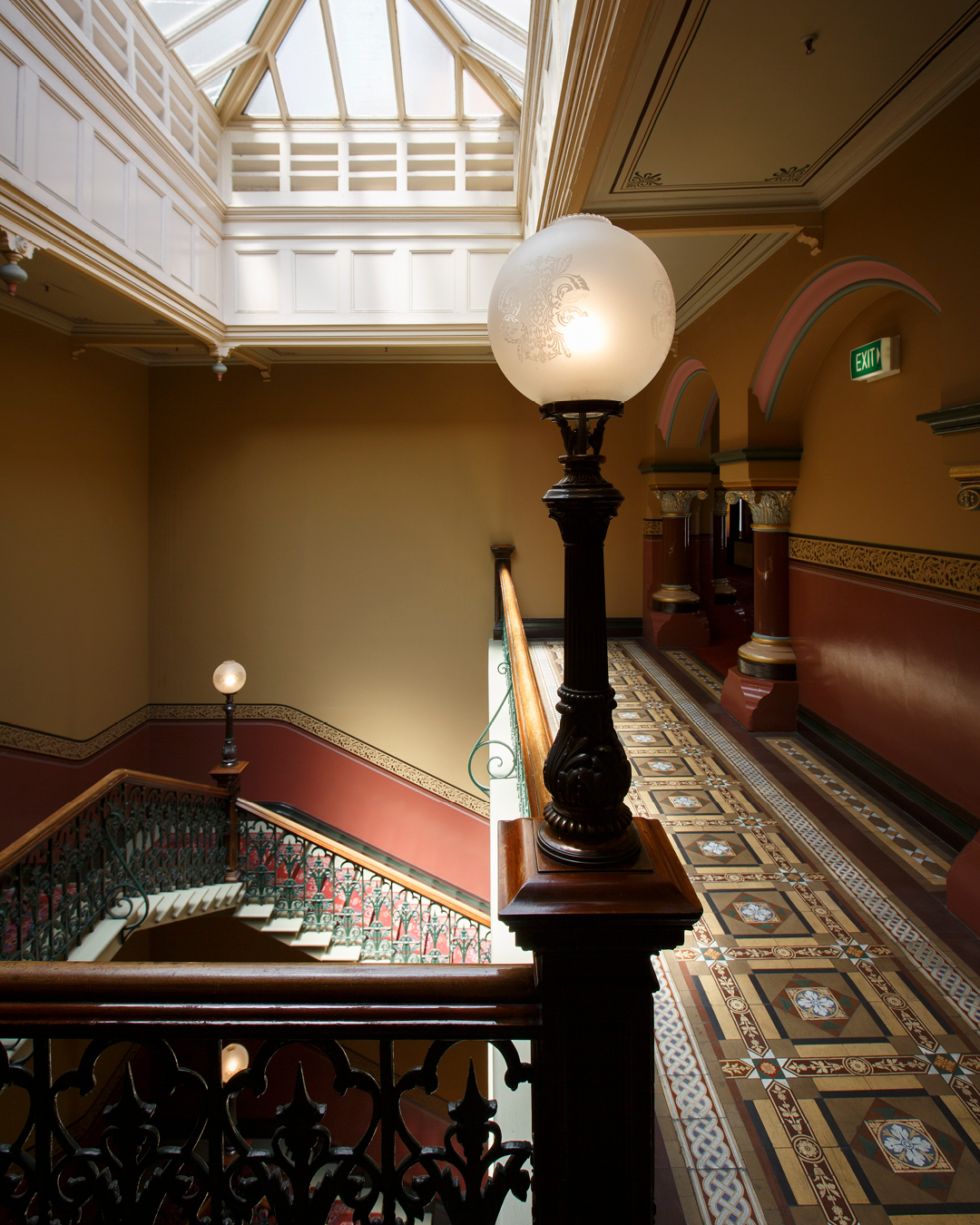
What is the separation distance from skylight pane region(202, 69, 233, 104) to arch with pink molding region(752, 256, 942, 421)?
5625 millimetres

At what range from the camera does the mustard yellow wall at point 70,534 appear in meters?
6.86

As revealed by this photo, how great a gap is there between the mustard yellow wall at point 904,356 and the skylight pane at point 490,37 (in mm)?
2737

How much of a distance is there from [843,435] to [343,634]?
6437 mm

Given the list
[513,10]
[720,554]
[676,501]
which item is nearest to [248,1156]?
[513,10]

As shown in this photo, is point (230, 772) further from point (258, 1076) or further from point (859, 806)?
point (258, 1076)

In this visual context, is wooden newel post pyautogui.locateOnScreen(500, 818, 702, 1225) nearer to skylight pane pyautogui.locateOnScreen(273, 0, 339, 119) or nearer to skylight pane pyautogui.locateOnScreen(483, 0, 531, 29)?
skylight pane pyautogui.locateOnScreen(483, 0, 531, 29)

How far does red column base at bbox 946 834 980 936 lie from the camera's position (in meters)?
3.14

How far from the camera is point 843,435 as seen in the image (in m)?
4.98

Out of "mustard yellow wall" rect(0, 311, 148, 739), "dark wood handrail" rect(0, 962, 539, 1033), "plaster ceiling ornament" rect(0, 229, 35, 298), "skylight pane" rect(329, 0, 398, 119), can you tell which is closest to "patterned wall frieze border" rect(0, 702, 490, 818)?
"mustard yellow wall" rect(0, 311, 148, 739)

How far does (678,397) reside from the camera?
7969mm

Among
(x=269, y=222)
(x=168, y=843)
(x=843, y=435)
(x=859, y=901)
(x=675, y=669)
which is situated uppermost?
(x=269, y=222)

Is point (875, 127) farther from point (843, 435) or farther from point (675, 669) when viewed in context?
point (675, 669)

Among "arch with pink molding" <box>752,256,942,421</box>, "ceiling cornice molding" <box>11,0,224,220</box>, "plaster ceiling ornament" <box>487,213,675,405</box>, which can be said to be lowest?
"plaster ceiling ornament" <box>487,213,675,405</box>

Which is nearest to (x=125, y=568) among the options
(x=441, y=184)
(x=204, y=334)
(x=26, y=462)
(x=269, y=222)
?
(x=26, y=462)
